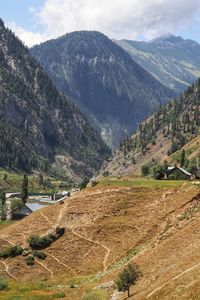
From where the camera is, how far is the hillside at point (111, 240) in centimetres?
5941

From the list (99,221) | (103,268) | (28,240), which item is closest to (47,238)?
(28,240)

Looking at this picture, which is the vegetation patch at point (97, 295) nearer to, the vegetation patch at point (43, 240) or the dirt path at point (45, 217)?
the vegetation patch at point (43, 240)

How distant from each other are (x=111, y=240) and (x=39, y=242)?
13120 mm

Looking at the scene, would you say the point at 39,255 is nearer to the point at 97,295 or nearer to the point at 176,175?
the point at 97,295

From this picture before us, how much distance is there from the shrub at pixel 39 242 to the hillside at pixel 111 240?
1245 mm

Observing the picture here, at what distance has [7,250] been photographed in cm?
9206

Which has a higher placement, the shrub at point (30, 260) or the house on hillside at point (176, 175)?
the house on hillside at point (176, 175)

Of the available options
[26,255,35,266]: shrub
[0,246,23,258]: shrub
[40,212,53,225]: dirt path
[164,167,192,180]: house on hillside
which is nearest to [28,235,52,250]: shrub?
[0,246,23,258]: shrub

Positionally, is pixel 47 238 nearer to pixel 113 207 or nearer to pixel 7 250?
pixel 7 250

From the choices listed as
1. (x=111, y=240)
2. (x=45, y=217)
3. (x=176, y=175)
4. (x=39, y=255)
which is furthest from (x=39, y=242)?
(x=176, y=175)

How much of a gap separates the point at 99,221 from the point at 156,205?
1090 cm

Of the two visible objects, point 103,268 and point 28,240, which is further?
point 28,240

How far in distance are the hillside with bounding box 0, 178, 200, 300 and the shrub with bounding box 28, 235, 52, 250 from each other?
125 centimetres

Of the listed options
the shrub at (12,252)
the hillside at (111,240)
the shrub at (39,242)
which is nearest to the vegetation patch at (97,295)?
the hillside at (111,240)
